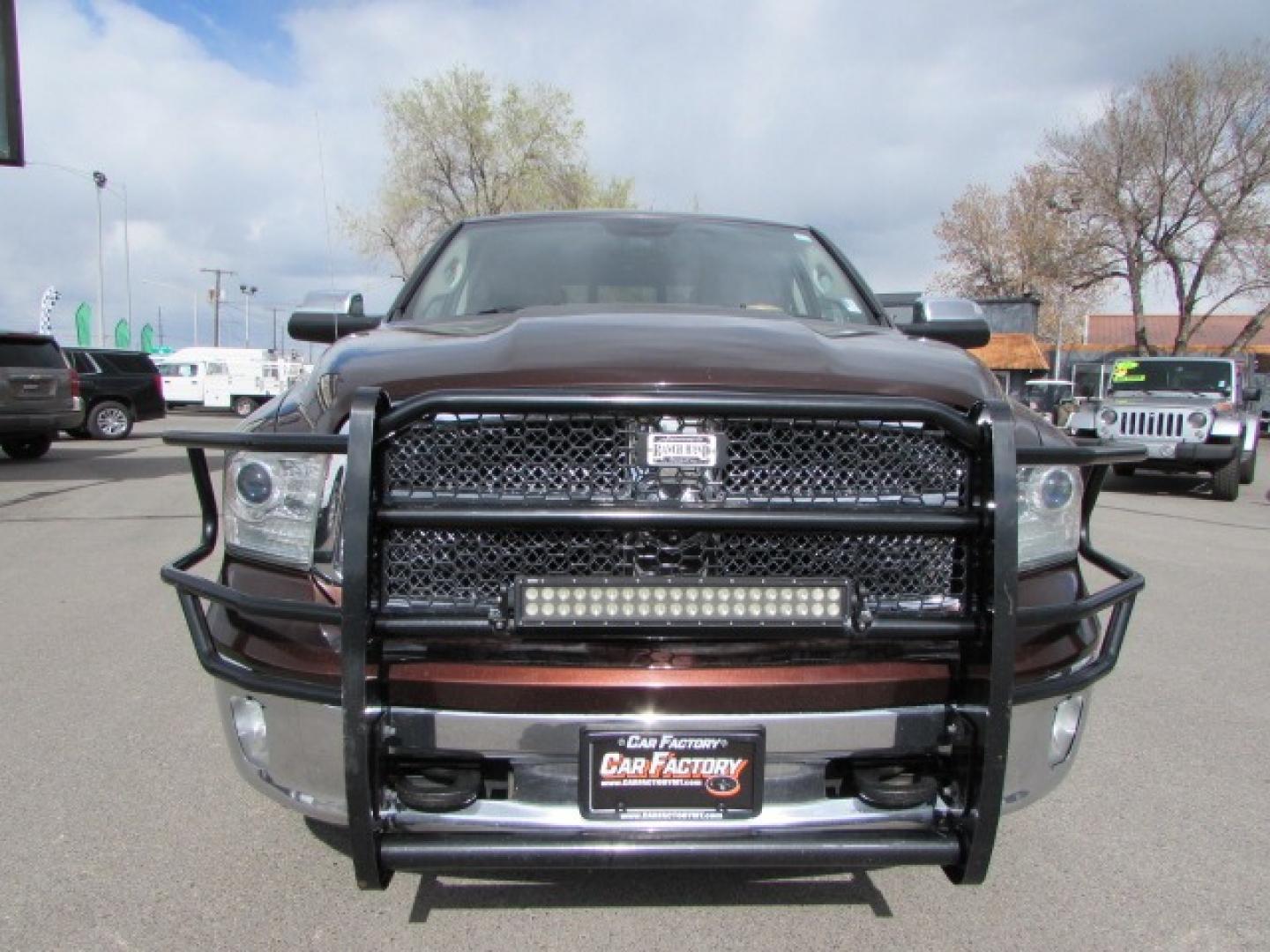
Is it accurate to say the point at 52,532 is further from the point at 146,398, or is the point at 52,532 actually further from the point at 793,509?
the point at 146,398

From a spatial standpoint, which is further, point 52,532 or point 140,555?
point 52,532

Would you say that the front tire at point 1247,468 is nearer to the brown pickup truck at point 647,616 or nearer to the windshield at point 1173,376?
the windshield at point 1173,376

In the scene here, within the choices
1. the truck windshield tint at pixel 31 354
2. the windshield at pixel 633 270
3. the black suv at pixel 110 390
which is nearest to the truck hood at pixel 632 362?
the windshield at pixel 633 270

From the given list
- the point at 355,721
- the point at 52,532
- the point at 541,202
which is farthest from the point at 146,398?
the point at 355,721

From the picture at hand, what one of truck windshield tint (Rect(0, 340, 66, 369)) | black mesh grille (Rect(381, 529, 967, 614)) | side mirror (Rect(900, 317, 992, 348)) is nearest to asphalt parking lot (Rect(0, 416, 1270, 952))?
black mesh grille (Rect(381, 529, 967, 614))

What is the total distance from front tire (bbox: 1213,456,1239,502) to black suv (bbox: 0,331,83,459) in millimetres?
15977

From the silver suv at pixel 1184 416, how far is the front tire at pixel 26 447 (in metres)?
16.1

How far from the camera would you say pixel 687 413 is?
6.14 ft

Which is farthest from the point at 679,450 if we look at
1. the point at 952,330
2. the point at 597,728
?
the point at 952,330

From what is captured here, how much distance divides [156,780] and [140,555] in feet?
14.9

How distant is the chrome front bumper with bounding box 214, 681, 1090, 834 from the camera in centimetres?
188

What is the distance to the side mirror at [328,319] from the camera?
12.0 ft

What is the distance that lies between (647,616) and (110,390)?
69.7 ft

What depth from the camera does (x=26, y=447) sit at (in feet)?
51.6
